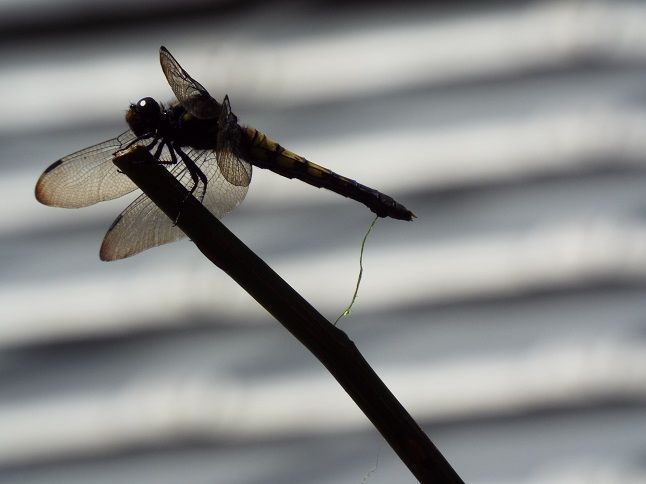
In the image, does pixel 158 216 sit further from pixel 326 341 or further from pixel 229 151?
pixel 326 341

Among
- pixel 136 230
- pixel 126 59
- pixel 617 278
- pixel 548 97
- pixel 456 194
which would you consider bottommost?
pixel 136 230

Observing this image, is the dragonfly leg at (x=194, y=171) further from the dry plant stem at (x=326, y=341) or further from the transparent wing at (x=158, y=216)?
the dry plant stem at (x=326, y=341)

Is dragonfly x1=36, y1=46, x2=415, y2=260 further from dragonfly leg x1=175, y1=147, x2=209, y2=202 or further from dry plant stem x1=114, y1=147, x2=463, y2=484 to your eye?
dry plant stem x1=114, y1=147, x2=463, y2=484

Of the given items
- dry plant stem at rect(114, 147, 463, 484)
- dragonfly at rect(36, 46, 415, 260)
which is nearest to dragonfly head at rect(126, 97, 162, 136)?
dragonfly at rect(36, 46, 415, 260)

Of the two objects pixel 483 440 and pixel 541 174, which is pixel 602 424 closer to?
pixel 483 440

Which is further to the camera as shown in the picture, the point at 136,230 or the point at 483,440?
the point at 483,440

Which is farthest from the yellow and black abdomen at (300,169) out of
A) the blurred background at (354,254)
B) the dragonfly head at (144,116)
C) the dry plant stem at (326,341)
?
the blurred background at (354,254)

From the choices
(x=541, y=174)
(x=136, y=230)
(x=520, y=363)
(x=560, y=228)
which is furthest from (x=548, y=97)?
(x=136, y=230)
